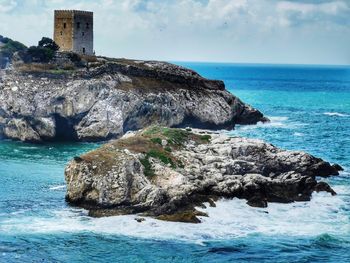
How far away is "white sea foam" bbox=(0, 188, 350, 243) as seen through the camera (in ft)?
158

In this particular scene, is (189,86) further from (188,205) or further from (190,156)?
(188,205)

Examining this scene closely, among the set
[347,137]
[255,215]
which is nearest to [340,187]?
[255,215]

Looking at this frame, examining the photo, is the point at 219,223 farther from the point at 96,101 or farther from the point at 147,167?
the point at 96,101

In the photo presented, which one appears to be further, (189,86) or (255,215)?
(189,86)

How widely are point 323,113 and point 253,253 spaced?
302ft

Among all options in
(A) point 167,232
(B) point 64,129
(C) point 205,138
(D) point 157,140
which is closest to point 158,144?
(D) point 157,140

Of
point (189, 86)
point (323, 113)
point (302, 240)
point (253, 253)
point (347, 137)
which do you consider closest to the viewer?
point (253, 253)

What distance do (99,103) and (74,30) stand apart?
24807 mm

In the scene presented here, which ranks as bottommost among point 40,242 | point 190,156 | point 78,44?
point 40,242

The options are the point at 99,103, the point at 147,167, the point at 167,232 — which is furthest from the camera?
the point at 99,103

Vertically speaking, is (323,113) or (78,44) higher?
(78,44)

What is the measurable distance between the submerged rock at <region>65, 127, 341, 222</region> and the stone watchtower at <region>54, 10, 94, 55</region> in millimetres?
54127

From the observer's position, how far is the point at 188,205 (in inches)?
2067

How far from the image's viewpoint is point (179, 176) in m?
55.2
